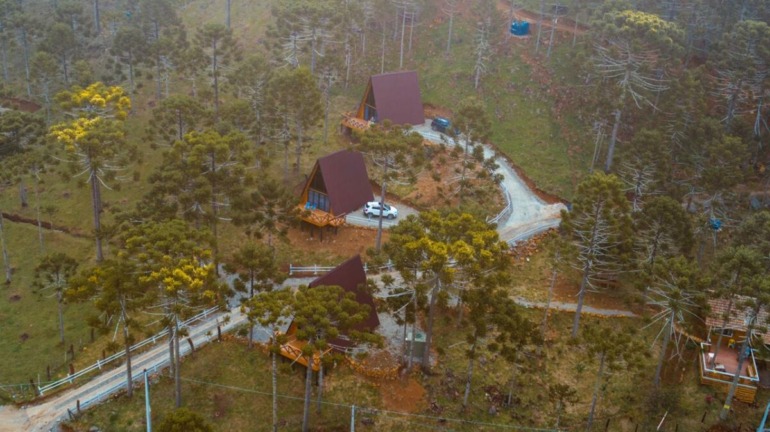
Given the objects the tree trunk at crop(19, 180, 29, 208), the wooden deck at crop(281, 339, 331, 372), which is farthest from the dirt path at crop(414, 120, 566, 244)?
the tree trunk at crop(19, 180, 29, 208)

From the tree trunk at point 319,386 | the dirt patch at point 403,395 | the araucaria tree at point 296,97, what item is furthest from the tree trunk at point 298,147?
the tree trunk at point 319,386

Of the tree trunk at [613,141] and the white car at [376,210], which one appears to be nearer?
the white car at [376,210]

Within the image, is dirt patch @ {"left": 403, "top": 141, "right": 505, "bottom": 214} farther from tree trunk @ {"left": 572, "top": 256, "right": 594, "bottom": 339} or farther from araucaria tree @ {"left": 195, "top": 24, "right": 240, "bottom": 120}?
araucaria tree @ {"left": 195, "top": 24, "right": 240, "bottom": 120}

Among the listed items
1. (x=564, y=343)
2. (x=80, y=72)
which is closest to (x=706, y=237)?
(x=564, y=343)

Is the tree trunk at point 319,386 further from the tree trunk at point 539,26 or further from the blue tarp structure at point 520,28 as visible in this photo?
the blue tarp structure at point 520,28

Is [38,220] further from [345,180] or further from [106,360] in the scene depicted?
[345,180]

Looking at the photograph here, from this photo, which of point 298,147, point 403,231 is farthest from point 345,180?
point 403,231
